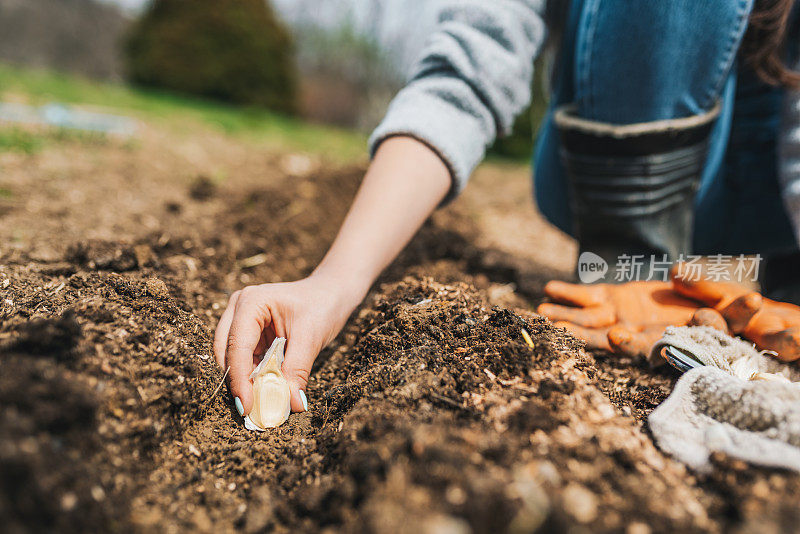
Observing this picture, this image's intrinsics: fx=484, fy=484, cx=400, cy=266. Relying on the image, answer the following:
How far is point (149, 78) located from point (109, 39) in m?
8.50

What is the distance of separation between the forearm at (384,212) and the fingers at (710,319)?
80 cm

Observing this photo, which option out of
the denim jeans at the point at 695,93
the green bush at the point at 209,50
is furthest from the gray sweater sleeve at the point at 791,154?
the green bush at the point at 209,50

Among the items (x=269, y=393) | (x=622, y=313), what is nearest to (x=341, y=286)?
(x=269, y=393)

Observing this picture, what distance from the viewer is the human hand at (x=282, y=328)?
111 cm

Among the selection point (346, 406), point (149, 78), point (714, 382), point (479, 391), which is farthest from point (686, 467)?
point (149, 78)

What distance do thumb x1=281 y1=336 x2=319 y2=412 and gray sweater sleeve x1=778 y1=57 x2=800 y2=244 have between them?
1525 mm

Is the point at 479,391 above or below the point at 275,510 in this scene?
above

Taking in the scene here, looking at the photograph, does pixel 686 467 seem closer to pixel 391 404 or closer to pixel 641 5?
pixel 391 404

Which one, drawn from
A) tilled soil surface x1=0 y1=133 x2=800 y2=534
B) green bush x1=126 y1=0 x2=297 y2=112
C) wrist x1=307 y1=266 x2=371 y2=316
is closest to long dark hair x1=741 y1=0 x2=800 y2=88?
tilled soil surface x1=0 y1=133 x2=800 y2=534

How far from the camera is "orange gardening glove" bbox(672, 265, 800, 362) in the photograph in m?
1.20

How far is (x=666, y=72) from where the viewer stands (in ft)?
5.05

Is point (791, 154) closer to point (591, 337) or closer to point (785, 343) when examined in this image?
point (785, 343)

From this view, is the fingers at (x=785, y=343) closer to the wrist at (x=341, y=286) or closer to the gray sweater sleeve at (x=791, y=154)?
the gray sweater sleeve at (x=791, y=154)

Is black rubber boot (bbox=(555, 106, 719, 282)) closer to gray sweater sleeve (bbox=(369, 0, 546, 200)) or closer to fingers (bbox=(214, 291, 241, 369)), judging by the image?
gray sweater sleeve (bbox=(369, 0, 546, 200))
